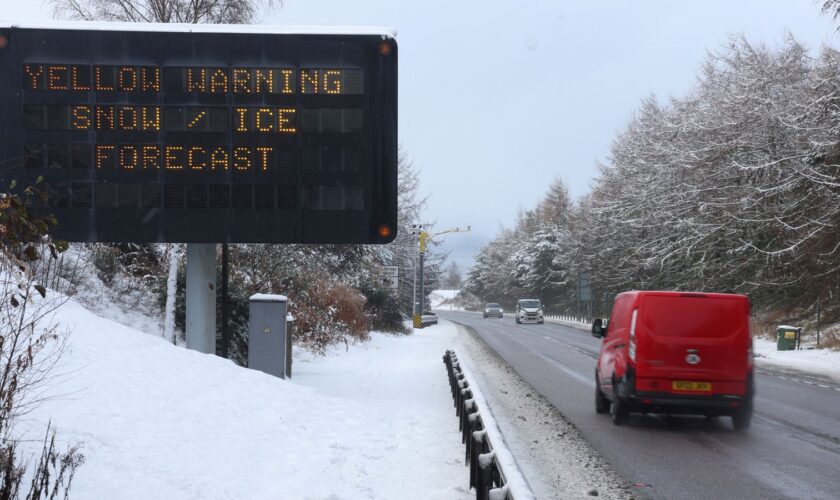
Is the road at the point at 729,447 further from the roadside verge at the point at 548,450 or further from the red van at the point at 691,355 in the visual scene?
the red van at the point at 691,355

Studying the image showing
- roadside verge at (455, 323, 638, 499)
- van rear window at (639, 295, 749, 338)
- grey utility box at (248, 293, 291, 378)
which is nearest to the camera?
roadside verge at (455, 323, 638, 499)

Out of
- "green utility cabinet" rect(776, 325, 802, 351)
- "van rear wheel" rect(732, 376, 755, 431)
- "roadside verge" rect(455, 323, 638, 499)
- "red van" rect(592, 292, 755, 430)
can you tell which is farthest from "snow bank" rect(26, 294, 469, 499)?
"green utility cabinet" rect(776, 325, 802, 351)

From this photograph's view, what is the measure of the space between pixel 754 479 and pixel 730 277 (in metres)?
32.6

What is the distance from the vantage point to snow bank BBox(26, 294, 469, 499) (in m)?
7.21

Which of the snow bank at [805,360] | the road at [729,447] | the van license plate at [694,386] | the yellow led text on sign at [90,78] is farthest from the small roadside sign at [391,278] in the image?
the van license plate at [694,386]

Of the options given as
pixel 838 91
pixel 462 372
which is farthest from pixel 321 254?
pixel 462 372

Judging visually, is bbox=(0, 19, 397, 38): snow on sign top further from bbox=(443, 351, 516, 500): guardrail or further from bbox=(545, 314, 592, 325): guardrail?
bbox=(545, 314, 592, 325): guardrail

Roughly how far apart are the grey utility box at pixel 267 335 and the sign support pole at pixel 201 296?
81cm

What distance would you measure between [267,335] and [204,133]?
401 cm

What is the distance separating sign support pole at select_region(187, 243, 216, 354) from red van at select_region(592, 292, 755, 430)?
7.23 m

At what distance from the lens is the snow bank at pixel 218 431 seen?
721 cm

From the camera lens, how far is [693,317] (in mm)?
11906

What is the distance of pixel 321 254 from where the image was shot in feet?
115

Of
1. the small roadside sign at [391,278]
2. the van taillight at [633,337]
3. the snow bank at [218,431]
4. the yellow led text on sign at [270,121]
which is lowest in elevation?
the snow bank at [218,431]
